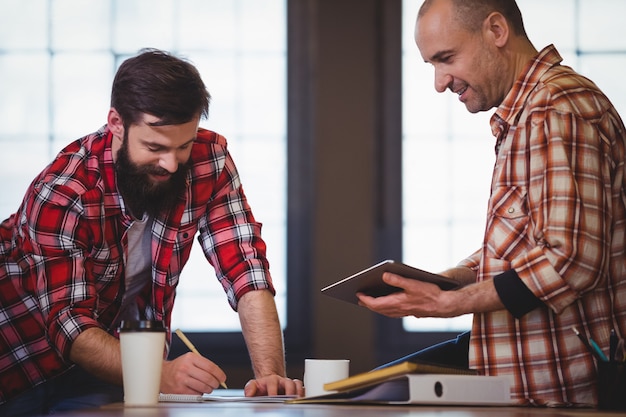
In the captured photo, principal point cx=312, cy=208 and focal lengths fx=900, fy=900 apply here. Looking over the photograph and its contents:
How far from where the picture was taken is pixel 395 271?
6.48 feet

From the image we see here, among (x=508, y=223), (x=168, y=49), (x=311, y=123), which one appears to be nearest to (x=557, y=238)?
(x=508, y=223)

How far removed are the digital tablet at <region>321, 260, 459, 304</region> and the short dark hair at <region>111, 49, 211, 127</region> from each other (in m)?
0.70

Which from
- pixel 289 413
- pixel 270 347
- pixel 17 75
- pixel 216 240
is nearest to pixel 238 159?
pixel 17 75

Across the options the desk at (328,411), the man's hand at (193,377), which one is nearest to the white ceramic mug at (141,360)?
the desk at (328,411)

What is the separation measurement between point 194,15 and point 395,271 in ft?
8.45

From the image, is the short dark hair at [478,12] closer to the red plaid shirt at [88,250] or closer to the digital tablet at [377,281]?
the digital tablet at [377,281]

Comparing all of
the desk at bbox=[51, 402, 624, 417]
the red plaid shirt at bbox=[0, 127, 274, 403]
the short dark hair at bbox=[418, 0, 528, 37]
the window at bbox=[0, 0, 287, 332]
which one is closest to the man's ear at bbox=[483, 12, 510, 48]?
the short dark hair at bbox=[418, 0, 528, 37]

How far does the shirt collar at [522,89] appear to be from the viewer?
2096 mm

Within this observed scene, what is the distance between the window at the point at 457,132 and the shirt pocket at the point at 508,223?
2.08 meters

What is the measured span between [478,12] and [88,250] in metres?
1.20

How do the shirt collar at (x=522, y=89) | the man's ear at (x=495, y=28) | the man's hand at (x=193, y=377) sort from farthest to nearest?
the man's ear at (x=495, y=28), the shirt collar at (x=522, y=89), the man's hand at (x=193, y=377)

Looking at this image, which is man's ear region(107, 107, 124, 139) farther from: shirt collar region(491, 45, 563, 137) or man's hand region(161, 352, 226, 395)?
shirt collar region(491, 45, 563, 137)

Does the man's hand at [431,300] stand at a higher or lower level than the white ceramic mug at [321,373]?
higher

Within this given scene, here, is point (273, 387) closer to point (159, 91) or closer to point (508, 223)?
point (508, 223)
